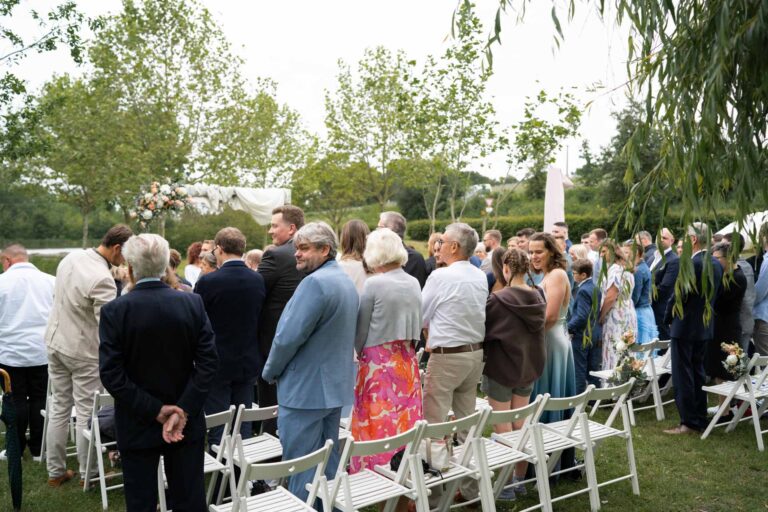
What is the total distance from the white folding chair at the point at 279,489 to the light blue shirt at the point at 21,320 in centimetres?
294

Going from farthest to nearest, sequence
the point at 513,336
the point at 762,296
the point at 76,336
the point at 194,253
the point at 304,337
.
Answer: the point at 194,253, the point at 762,296, the point at 76,336, the point at 513,336, the point at 304,337

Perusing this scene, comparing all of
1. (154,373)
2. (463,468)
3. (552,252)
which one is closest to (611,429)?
(552,252)

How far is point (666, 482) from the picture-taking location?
5.48 meters

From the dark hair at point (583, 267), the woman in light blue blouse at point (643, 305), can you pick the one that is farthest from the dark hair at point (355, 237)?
the woman in light blue blouse at point (643, 305)

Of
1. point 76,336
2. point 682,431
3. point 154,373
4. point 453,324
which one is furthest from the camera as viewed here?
point 682,431

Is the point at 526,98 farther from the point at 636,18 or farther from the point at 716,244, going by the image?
the point at 636,18

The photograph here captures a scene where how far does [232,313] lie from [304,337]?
1.44 metres

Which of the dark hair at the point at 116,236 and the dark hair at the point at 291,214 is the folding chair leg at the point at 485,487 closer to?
the dark hair at the point at 291,214

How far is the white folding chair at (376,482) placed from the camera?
345cm

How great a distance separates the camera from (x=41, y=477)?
5.46 metres

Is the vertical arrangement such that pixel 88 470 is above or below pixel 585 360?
below

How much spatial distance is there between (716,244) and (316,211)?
30.4 m

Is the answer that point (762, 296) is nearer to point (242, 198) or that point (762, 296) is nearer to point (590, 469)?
point (590, 469)

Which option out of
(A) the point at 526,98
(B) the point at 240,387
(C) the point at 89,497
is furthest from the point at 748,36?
(A) the point at 526,98
